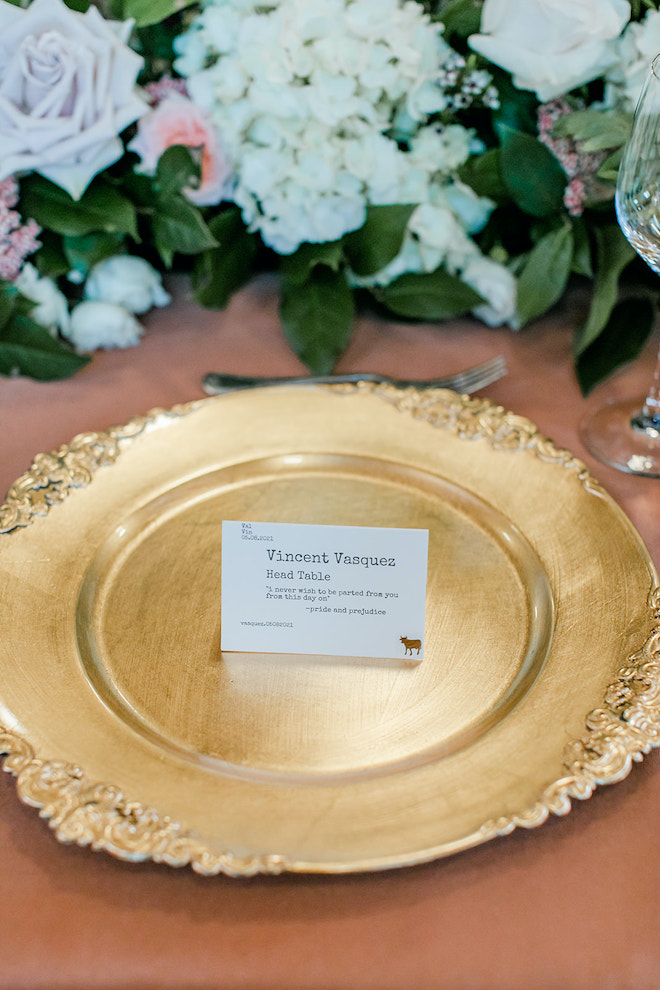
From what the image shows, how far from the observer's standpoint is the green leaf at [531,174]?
763 millimetres

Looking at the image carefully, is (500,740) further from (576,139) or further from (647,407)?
(576,139)

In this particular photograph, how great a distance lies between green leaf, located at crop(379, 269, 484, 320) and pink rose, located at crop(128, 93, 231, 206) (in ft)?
0.67

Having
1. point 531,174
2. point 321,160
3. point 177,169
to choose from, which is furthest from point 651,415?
point 177,169

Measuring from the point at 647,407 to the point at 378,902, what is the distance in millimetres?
490

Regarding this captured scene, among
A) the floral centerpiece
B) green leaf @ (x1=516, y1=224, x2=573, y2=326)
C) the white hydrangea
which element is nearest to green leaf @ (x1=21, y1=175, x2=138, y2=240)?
the floral centerpiece

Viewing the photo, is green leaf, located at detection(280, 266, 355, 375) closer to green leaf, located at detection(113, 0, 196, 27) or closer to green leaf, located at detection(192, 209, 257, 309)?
green leaf, located at detection(192, 209, 257, 309)

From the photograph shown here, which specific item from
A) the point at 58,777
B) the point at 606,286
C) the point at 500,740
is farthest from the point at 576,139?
the point at 58,777

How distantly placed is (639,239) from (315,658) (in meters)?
0.37

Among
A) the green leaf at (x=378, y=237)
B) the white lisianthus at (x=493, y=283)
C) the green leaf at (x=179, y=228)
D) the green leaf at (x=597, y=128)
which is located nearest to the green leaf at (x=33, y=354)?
the green leaf at (x=179, y=228)

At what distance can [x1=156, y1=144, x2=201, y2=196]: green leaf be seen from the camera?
760 millimetres

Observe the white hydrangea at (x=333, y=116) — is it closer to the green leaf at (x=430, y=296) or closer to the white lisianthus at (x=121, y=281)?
the green leaf at (x=430, y=296)

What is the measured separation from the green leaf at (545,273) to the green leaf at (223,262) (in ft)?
0.89

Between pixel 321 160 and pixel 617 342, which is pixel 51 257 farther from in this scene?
pixel 617 342

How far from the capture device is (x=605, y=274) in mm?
779
